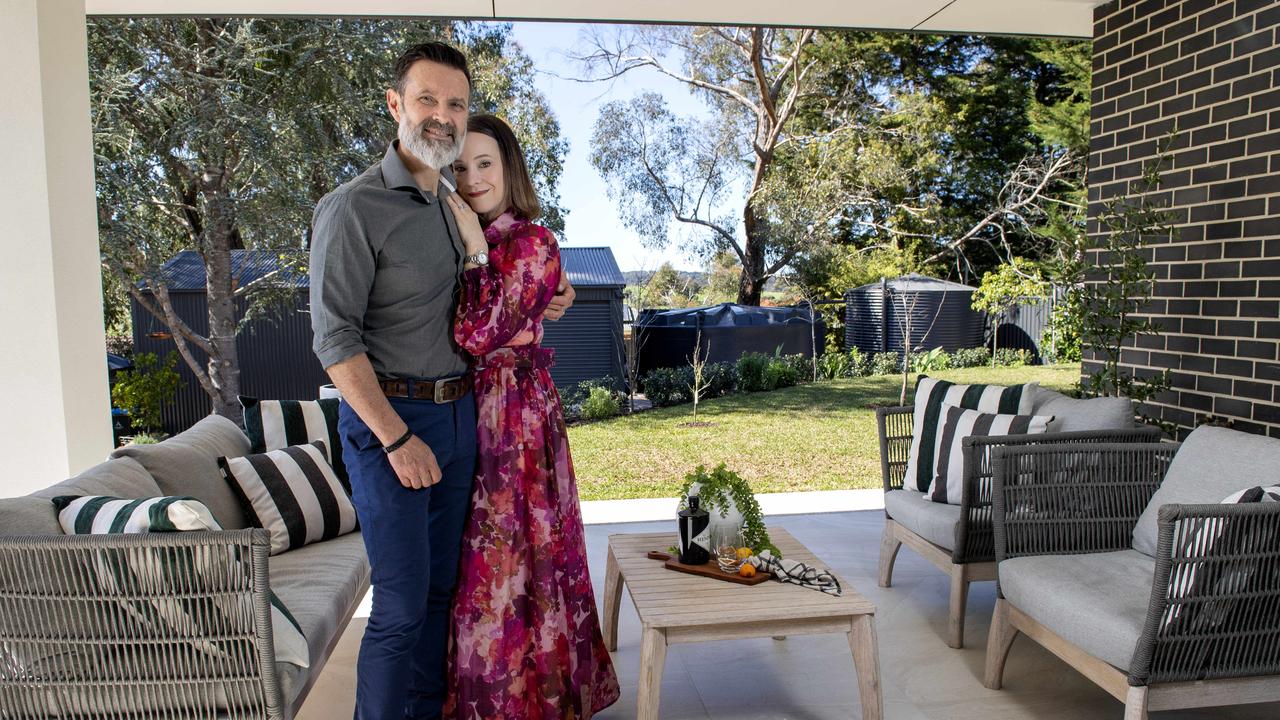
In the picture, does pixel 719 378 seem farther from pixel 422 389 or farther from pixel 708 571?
pixel 422 389

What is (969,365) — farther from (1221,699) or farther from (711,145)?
(1221,699)

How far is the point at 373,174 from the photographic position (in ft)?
6.33

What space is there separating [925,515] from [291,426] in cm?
233

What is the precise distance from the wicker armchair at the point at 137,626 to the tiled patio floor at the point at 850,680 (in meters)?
0.86

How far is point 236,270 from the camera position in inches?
341

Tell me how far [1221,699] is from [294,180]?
7781 mm

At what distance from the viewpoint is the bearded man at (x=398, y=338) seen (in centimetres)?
181

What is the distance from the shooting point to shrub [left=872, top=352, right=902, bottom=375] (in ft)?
39.2

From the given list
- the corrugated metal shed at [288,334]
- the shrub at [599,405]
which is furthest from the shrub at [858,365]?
the shrub at [599,405]

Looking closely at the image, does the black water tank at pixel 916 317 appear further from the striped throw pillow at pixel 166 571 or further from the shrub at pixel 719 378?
the striped throw pillow at pixel 166 571

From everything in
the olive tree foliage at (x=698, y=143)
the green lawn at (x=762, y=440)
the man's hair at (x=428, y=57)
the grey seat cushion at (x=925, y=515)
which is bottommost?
the green lawn at (x=762, y=440)

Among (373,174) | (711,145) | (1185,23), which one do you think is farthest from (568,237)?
(373,174)

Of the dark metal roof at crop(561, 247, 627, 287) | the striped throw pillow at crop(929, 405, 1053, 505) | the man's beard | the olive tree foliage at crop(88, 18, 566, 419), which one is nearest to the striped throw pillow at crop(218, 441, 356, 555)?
the man's beard

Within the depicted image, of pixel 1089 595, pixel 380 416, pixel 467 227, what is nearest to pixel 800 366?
pixel 1089 595
